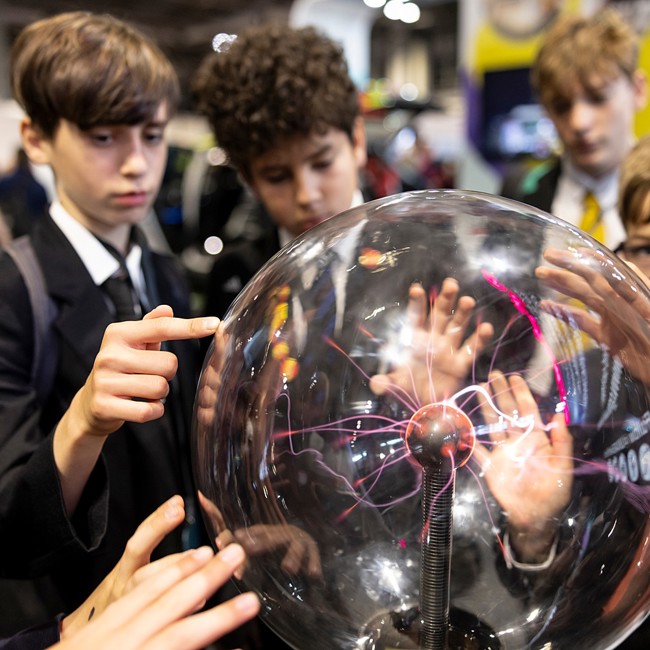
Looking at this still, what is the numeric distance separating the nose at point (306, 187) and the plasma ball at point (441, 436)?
0.61 meters

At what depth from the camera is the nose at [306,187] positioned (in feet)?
3.30

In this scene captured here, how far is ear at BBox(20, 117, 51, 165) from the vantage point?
991 millimetres

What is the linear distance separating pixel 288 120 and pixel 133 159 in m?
0.24

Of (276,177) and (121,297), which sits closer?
(121,297)

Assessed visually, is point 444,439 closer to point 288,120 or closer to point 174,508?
point 174,508

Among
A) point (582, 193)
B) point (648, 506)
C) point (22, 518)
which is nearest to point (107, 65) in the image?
point (22, 518)

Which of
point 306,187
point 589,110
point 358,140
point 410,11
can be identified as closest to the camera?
→ point 306,187

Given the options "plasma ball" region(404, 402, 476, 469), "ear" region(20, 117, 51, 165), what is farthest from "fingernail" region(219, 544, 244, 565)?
"ear" region(20, 117, 51, 165)

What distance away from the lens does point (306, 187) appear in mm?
1005

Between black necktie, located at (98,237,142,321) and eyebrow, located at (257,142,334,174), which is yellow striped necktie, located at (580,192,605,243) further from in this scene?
black necktie, located at (98,237,142,321)

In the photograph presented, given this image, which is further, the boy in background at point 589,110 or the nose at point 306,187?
the boy in background at point 589,110

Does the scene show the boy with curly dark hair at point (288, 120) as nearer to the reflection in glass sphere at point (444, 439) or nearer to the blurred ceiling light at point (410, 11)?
the reflection in glass sphere at point (444, 439)

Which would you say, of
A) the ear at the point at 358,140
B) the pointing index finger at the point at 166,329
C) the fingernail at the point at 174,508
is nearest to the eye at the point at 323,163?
the ear at the point at 358,140

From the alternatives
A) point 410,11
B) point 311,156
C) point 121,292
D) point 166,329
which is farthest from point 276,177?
point 410,11
